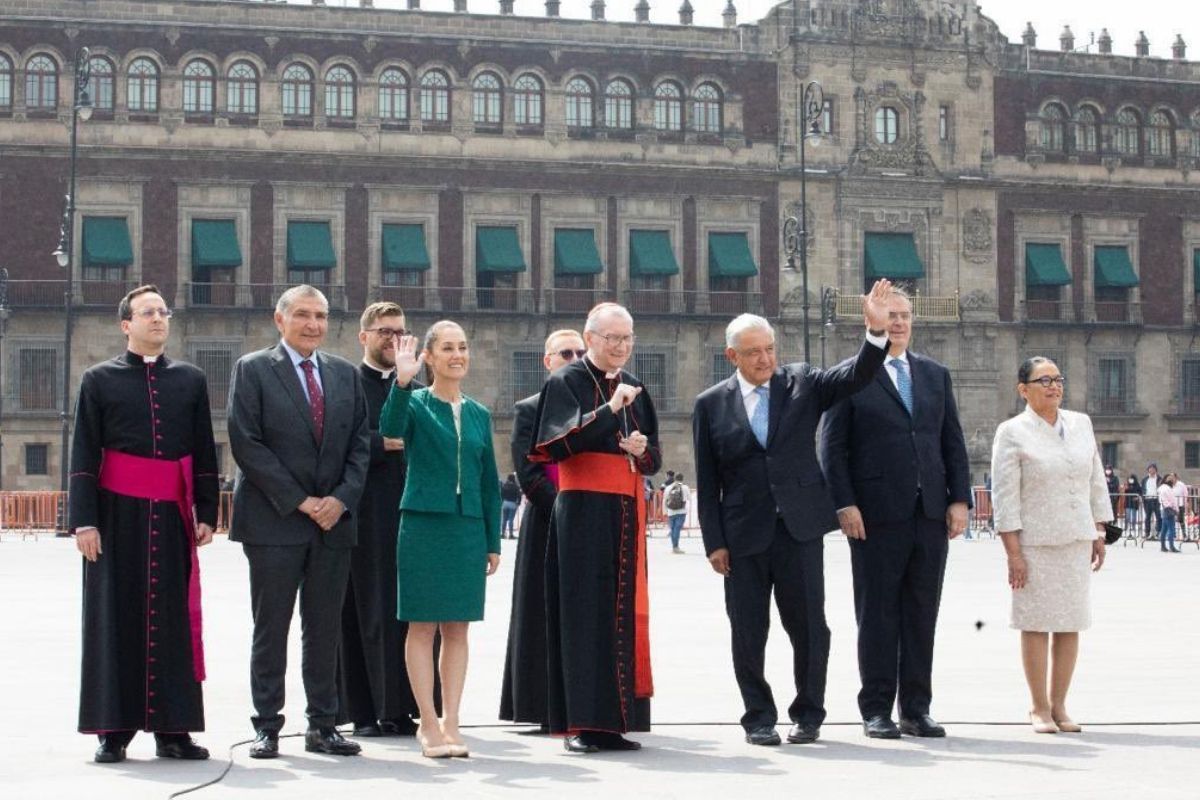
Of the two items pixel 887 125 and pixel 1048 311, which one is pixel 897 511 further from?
pixel 1048 311

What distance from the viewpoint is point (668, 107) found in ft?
168

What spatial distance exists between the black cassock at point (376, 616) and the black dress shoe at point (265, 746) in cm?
90

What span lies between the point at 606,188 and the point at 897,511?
1619 inches

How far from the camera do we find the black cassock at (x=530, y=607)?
32.2 ft

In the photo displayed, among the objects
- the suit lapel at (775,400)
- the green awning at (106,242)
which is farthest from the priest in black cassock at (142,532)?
the green awning at (106,242)

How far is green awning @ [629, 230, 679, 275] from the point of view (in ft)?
165

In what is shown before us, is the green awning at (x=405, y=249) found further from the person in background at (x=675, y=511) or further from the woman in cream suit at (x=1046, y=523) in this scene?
the woman in cream suit at (x=1046, y=523)

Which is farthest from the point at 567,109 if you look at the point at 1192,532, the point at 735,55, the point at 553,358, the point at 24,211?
the point at 553,358

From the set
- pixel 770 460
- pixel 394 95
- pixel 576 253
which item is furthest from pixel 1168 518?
pixel 770 460

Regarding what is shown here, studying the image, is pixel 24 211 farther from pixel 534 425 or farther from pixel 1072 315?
pixel 534 425

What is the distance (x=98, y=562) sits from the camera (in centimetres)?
913

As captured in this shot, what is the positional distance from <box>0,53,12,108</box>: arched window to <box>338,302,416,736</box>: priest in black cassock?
3959cm

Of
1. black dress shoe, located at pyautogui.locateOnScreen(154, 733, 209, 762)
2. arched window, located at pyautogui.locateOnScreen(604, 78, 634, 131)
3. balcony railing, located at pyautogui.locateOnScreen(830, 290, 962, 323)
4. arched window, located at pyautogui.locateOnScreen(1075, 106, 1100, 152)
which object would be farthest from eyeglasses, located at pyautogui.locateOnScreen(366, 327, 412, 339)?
arched window, located at pyautogui.locateOnScreen(1075, 106, 1100, 152)

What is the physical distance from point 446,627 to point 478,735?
0.82 meters
